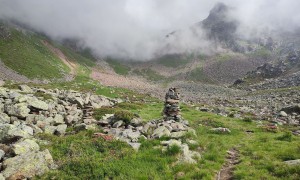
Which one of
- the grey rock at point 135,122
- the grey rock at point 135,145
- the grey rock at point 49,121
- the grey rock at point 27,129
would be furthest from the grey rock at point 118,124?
the grey rock at point 27,129

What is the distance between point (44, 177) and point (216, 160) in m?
9.15

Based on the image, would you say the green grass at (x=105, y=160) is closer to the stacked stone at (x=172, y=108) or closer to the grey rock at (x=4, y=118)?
the grey rock at (x=4, y=118)

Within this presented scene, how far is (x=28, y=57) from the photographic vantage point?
123500 mm

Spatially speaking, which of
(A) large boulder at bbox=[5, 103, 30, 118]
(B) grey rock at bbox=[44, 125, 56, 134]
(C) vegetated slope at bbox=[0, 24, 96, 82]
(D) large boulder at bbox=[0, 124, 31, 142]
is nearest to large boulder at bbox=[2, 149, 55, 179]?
(D) large boulder at bbox=[0, 124, 31, 142]

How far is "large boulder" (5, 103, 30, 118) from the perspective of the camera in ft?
77.5

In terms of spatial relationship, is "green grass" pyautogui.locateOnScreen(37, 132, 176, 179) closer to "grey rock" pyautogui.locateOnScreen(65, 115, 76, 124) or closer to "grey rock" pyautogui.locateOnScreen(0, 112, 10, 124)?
"grey rock" pyautogui.locateOnScreen(0, 112, 10, 124)

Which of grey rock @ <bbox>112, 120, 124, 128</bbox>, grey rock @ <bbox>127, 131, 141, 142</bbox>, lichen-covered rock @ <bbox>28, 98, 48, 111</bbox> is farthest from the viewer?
lichen-covered rock @ <bbox>28, 98, 48, 111</bbox>

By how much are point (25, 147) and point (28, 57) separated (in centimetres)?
11992

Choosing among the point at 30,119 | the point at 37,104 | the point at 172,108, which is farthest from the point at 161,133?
the point at 37,104

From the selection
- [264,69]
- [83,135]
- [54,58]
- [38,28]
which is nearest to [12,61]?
[54,58]

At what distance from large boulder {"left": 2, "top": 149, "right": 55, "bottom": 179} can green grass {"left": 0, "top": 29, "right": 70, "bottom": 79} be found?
95353 millimetres

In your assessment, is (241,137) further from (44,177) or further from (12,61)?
(12,61)

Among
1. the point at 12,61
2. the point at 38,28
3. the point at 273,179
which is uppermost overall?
the point at 38,28

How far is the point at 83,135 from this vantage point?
18125mm
